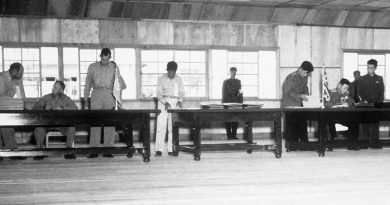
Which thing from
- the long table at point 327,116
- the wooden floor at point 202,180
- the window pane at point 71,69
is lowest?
the wooden floor at point 202,180

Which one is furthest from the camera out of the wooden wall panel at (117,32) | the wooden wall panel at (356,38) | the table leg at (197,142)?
the wooden wall panel at (356,38)

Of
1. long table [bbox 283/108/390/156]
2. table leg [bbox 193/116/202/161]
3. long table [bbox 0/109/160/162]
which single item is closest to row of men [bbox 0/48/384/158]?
long table [bbox 283/108/390/156]

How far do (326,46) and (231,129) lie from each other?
8.90 ft

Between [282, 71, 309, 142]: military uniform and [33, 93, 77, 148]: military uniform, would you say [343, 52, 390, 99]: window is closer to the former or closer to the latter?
[282, 71, 309, 142]: military uniform

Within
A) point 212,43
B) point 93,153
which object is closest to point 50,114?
point 93,153

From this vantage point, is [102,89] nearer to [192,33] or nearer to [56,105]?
[56,105]

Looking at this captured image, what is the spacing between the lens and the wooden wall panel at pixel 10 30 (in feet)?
31.8

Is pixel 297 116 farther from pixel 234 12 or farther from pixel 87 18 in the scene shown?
pixel 87 18

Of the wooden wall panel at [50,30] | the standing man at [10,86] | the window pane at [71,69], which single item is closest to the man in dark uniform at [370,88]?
the window pane at [71,69]

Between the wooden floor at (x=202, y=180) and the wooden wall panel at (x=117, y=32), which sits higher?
the wooden wall panel at (x=117, y=32)

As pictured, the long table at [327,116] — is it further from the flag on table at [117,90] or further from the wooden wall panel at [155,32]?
the wooden wall panel at [155,32]

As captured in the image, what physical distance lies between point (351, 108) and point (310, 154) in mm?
850

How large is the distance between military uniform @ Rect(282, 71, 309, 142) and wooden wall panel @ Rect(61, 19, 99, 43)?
390 centimetres

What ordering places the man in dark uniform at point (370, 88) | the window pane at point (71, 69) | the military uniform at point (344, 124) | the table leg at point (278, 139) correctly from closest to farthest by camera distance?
the table leg at point (278, 139)
the military uniform at point (344, 124)
the man in dark uniform at point (370, 88)
the window pane at point (71, 69)
